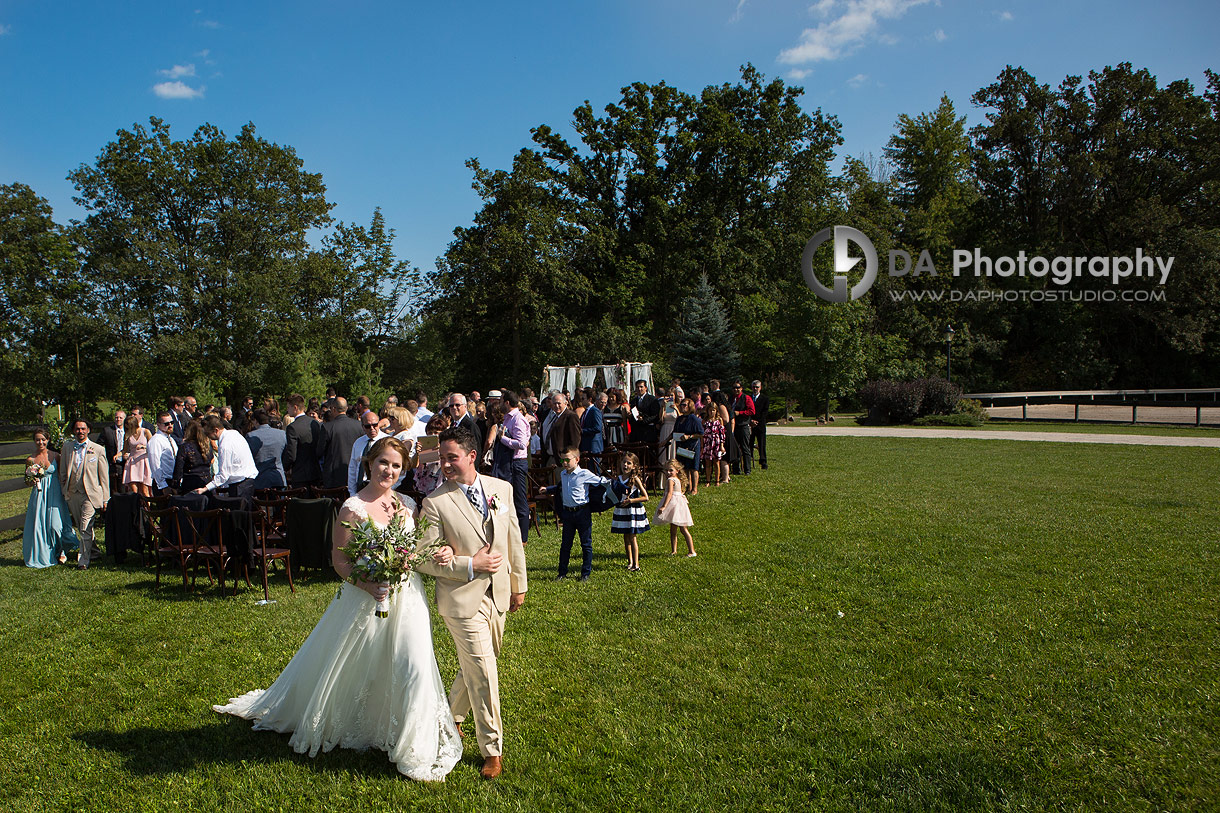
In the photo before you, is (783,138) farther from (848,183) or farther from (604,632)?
(604,632)

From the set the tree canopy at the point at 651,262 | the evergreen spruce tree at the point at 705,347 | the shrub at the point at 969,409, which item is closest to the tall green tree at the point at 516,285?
the tree canopy at the point at 651,262

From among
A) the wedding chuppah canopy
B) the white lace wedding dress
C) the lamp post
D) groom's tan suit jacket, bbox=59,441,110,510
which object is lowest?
the white lace wedding dress

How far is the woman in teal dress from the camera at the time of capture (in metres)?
9.26

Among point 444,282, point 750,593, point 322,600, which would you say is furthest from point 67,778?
point 444,282

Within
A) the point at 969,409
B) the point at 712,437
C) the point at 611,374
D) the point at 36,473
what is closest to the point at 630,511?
the point at 712,437

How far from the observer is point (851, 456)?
18.0m

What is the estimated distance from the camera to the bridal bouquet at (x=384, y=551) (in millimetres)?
3812

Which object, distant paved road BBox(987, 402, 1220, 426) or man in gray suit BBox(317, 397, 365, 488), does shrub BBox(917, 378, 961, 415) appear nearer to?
distant paved road BBox(987, 402, 1220, 426)

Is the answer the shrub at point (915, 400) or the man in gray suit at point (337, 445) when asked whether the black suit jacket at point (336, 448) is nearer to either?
the man in gray suit at point (337, 445)

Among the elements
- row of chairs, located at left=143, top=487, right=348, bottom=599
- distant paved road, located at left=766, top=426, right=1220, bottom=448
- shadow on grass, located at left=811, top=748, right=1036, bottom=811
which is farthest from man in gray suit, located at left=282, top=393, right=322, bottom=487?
distant paved road, located at left=766, top=426, right=1220, bottom=448

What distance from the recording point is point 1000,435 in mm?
22750

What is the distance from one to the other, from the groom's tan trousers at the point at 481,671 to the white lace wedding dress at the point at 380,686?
23cm

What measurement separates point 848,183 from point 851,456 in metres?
35.9

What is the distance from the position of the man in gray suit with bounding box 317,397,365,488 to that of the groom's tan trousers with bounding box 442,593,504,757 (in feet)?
18.1
